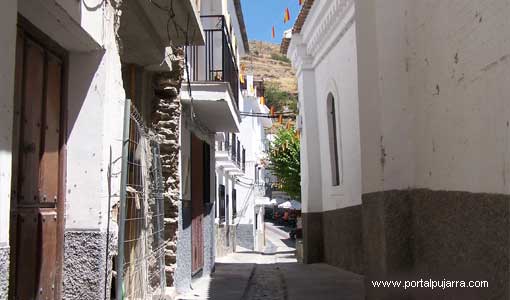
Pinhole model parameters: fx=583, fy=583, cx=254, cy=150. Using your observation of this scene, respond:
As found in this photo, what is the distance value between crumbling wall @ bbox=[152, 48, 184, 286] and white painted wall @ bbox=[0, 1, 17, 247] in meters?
5.03

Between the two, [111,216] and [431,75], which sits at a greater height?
[431,75]

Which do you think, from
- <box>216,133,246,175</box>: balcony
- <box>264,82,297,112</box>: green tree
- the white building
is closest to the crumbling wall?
the white building

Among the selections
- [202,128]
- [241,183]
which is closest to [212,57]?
[202,128]

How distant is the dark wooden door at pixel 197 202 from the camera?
10766 millimetres

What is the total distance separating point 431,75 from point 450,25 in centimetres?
57

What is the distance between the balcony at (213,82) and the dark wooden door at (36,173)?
509 centimetres

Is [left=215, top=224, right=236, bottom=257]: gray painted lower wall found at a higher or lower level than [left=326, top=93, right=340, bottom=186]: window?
lower

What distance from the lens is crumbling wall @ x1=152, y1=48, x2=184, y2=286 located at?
7953mm

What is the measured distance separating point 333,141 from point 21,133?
9.14 meters

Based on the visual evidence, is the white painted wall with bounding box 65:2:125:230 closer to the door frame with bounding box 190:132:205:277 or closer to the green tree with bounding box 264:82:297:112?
the door frame with bounding box 190:132:205:277

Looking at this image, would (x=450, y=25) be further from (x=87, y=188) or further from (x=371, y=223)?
(x=87, y=188)

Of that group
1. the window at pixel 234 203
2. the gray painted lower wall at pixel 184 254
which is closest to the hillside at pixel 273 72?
the window at pixel 234 203

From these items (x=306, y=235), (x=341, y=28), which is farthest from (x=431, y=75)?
(x=306, y=235)

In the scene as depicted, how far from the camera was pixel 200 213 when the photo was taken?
11.8 metres
